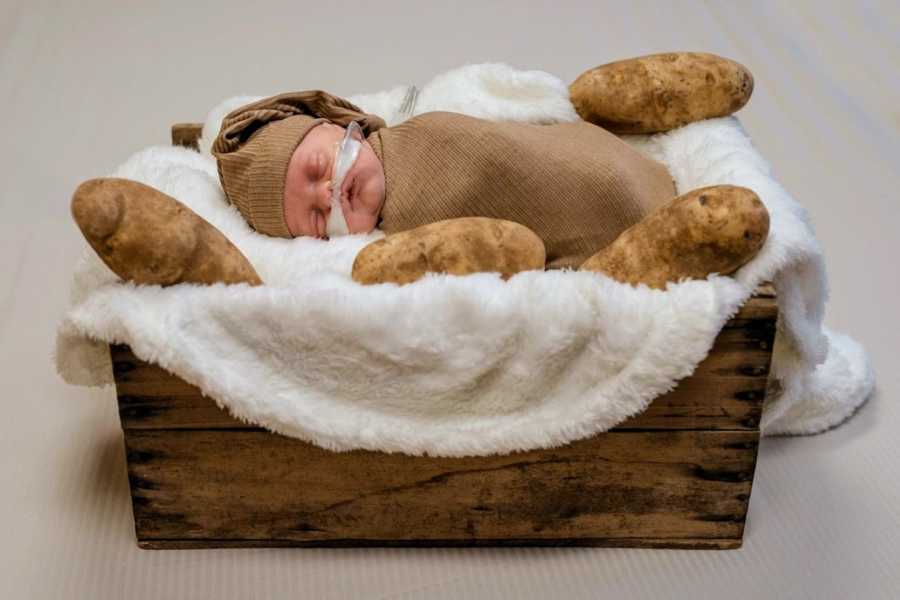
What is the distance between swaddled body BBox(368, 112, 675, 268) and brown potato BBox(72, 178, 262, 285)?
34 cm

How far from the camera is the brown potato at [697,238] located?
49.0 inches

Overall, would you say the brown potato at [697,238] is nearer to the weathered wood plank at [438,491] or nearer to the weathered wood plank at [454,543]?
the weathered wood plank at [438,491]

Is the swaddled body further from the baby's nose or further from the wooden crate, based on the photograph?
the wooden crate

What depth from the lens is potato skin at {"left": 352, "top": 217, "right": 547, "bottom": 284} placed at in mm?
1346

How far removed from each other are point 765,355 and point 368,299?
409 mm

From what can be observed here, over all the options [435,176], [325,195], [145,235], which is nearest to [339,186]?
[325,195]

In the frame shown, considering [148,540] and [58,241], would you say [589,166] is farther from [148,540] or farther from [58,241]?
[58,241]

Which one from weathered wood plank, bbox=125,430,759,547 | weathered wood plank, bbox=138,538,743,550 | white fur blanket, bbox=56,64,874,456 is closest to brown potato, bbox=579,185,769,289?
white fur blanket, bbox=56,64,874,456

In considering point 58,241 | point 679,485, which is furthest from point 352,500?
point 58,241

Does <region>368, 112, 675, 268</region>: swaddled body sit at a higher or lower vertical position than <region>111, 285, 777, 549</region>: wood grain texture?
higher

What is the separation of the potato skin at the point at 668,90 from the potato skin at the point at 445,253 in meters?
0.45

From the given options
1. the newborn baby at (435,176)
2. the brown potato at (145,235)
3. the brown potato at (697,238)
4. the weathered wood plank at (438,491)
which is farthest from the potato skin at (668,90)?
the brown potato at (145,235)

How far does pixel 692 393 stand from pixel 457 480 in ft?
0.87

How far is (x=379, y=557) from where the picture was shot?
1378mm
